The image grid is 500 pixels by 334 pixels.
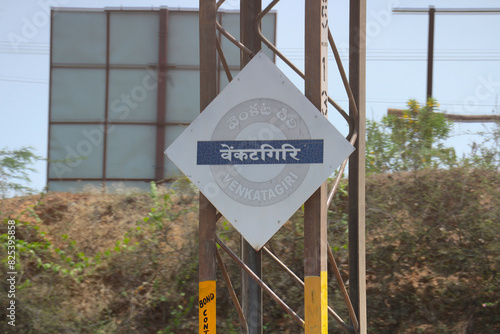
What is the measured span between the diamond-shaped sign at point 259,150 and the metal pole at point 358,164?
107cm

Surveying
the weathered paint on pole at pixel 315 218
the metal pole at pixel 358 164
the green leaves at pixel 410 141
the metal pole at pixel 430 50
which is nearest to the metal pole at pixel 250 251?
the metal pole at pixel 358 164

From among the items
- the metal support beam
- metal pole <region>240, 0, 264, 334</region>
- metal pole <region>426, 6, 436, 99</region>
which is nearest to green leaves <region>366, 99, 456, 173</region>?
metal pole <region>426, 6, 436, 99</region>

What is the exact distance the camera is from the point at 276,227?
3.91m

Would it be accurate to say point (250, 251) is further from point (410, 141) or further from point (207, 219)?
A: point (410, 141)

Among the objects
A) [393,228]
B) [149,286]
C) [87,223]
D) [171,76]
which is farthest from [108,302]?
[171,76]

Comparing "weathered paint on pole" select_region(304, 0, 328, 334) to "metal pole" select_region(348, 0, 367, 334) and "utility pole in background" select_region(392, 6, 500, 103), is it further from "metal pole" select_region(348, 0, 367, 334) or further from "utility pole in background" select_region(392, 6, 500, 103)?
"utility pole in background" select_region(392, 6, 500, 103)

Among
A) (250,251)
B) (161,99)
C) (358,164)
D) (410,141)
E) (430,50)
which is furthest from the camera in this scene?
(161,99)

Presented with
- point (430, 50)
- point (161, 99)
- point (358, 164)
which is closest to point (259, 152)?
point (358, 164)

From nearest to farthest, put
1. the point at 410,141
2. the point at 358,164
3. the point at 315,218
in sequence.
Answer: the point at 315,218 < the point at 358,164 < the point at 410,141

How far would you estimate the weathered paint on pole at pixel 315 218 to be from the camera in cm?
388

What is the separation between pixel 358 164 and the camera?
16.0 feet

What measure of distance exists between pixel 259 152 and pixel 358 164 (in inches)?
49.2

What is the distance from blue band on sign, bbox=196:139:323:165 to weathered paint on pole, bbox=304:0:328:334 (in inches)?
10.4

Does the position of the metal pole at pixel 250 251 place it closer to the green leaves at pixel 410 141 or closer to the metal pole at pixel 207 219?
the metal pole at pixel 207 219
